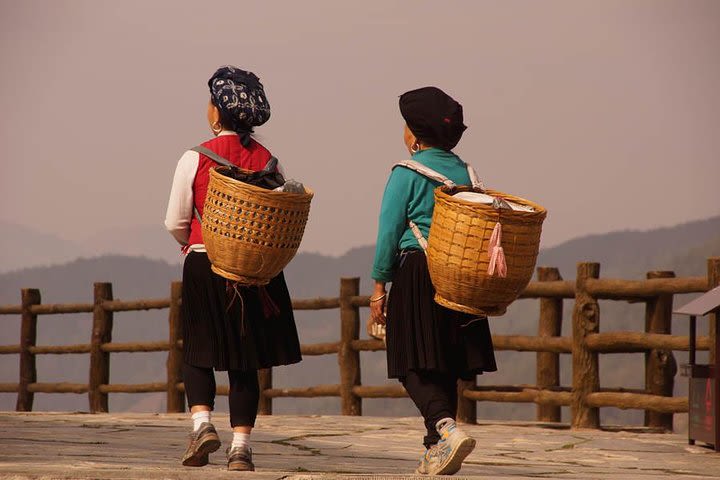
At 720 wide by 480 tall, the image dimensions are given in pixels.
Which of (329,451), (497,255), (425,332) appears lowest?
(329,451)

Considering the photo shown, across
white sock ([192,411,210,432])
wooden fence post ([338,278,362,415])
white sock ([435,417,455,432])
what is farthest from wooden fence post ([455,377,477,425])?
white sock ([435,417,455,432])

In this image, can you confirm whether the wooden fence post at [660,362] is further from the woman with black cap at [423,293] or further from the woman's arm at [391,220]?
the woman's arm at [391,220]

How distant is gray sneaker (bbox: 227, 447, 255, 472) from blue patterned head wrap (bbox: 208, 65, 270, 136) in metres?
1.23

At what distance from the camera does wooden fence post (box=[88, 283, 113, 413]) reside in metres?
14.0

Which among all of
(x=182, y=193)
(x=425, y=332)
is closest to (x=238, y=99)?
(x=182, y=193)

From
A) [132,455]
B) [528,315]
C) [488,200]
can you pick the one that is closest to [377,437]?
[132,455]

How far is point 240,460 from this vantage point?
4.79 m

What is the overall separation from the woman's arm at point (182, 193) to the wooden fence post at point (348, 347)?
6.80m

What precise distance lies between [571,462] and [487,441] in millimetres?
1475

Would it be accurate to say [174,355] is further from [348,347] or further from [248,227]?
[248,227]

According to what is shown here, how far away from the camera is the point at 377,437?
7957 mm

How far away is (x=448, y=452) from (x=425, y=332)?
0.46 metres

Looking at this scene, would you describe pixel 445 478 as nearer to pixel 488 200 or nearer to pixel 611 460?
pixel 488 200

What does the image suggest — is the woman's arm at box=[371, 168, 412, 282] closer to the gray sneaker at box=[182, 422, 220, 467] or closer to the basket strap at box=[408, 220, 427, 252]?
the basket strap at box=[408, 220, 427, 252]
